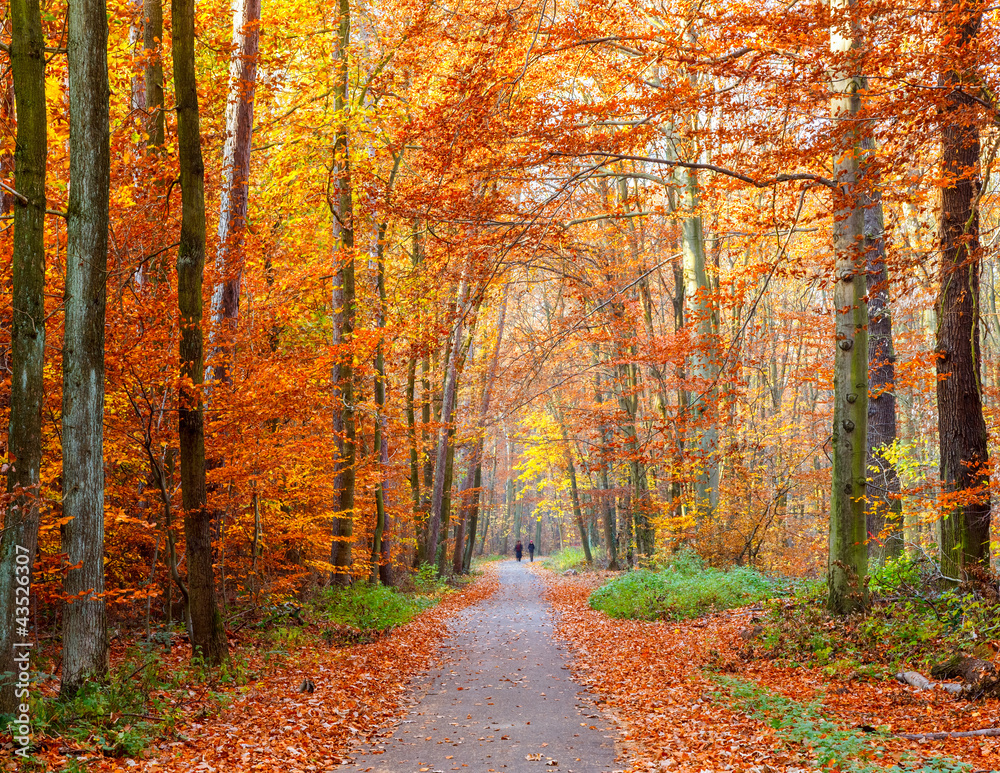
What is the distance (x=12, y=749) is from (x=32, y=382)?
2542mm

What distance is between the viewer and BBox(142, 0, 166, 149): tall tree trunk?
9219 mm

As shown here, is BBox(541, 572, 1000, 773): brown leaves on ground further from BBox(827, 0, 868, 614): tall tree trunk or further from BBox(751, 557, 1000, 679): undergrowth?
BBox(827, 0, 868, 614): tall tree trunk

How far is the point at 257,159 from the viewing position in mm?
16344

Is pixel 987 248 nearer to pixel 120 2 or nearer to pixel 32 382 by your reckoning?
pixel 32 382

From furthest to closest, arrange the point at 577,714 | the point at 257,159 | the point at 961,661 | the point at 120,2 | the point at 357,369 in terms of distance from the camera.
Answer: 1. the point at 257,159
2. the point at 357,369
3. the point at 120,2
4. the point at 577,714
5. the point at 961,661

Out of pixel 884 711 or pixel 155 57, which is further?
pixel 155 57

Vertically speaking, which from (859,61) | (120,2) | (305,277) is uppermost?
(120,2)

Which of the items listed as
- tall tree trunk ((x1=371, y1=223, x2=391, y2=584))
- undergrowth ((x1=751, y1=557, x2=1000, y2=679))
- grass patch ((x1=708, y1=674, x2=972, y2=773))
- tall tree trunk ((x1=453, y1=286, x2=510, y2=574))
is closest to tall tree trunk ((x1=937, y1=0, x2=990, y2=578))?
undergrowth ((x1=751, y1=557, x2=1000, y2=679))

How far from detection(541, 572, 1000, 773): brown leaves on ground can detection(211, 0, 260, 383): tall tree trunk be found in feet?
22.0

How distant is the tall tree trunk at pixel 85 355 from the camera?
5895 millimetres

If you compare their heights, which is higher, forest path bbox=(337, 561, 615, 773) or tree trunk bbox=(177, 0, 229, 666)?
tree trunk bbox=(177, 0, 229, 666)

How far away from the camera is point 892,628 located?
8211 millimetres

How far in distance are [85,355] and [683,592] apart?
11859mm

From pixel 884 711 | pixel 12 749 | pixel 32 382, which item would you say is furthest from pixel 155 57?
pixel 884 711
